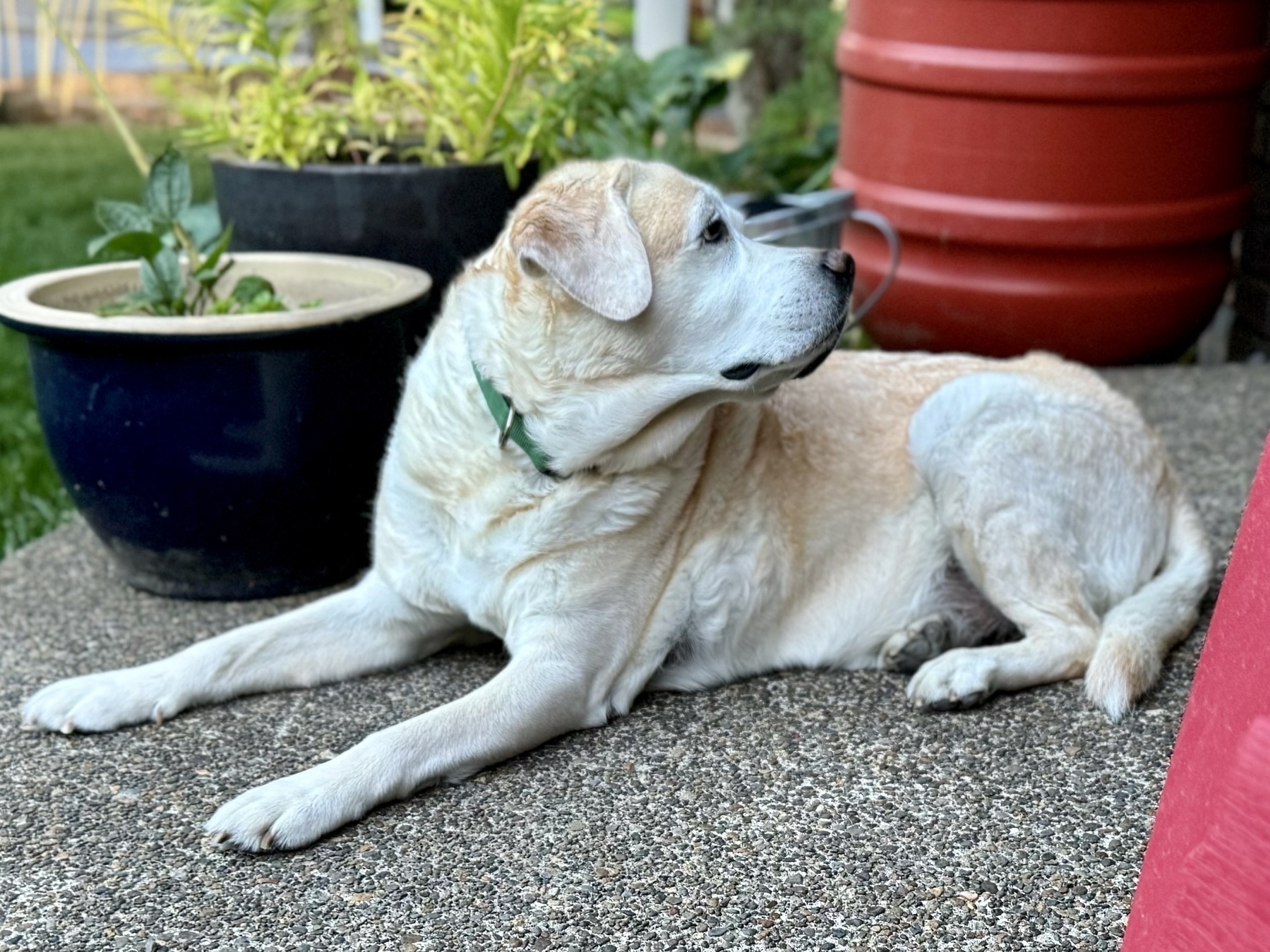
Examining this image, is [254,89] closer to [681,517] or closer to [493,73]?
[493,73]

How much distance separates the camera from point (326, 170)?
3.67m

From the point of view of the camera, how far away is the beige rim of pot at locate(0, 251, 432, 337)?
2828 millimetres

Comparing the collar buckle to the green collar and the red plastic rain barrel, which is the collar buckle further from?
the red plastic rain barrel

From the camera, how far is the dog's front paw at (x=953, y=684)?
2.61 metres

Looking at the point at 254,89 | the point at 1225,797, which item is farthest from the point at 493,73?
the point at 1225,797

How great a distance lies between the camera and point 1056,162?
4.38 meters

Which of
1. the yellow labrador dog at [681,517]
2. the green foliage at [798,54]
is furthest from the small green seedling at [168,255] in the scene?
the green foliage at [798,54]

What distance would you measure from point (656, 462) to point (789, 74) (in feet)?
21.7

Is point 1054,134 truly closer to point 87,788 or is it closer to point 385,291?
point 385,291

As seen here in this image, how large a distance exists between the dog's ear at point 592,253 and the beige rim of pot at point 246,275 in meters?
0.81

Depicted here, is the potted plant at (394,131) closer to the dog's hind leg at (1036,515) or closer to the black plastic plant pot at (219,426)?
the black plastic plant pot at (219,426)

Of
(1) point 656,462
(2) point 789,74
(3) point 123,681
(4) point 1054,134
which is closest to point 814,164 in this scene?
(4) point 1054,134

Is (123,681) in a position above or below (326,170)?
below

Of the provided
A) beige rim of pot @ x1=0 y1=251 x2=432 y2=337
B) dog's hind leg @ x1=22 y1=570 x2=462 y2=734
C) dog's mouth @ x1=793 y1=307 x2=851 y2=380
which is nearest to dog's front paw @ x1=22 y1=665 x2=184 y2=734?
dog's hind leg @ x1=22 y1=570 x2=462 y2=734
